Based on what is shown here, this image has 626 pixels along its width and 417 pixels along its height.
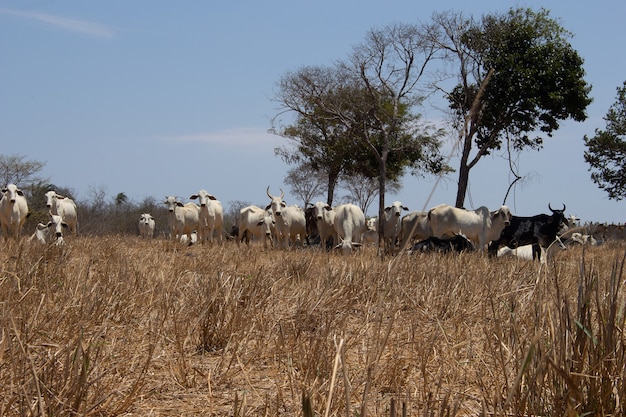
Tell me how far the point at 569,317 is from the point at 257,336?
2026 millimetres

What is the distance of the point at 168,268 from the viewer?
24.2 feet

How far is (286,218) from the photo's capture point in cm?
2144

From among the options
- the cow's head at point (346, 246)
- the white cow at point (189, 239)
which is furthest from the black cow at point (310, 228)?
the cow's head at point (346, 246)

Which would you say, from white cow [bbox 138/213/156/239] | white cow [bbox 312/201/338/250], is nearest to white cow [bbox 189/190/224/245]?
white cow [bbox 312/201/338/250]

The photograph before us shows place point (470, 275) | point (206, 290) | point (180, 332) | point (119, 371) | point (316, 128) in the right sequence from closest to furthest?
point (119, 371) < point (180, 332) < point (206, 290) < point (470, 275) < point (316, 128)

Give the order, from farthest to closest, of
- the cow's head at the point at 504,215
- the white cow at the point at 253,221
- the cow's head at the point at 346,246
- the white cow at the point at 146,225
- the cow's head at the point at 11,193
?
the white cow at the point at 146,225
the white cow at the point at 253,221
the cow's head at the point at 504,215
the cow's head at the point at 11,193
the cow's head at the point at 346,246

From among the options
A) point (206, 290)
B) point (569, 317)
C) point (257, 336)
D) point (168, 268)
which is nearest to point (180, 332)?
point (257, 336)

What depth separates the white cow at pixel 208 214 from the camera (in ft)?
76.0

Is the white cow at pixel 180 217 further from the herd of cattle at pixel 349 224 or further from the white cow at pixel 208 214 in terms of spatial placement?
the white cow at pixel 208 214

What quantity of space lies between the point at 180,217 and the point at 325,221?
570 centimetres

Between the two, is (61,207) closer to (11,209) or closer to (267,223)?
(11,209)

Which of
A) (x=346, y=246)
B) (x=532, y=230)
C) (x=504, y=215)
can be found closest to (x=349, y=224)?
(x=346, y=246)

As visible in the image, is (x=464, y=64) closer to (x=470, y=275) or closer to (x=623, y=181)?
(x=623, y=181)

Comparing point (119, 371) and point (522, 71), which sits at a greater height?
point (522, 71)
